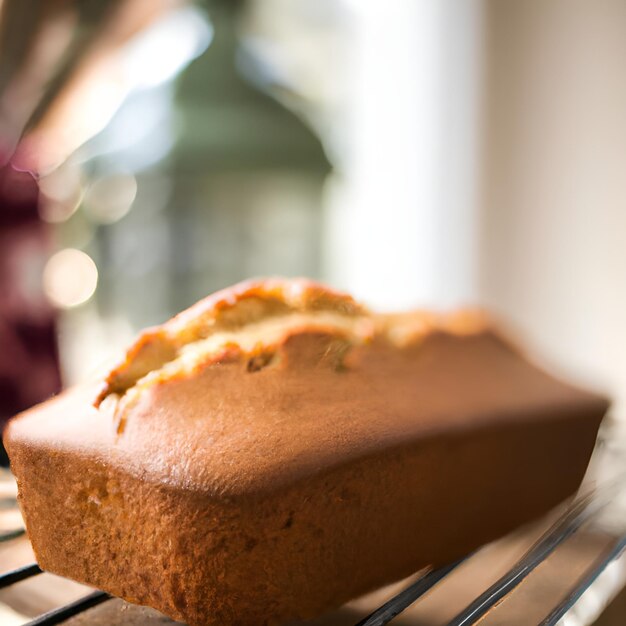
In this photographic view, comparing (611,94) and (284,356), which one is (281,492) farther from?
(611,94)

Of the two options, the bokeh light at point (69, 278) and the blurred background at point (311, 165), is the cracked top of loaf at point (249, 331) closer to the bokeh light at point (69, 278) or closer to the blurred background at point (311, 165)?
the blurred background at point (311, 165)

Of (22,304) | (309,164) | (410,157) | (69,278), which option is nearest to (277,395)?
(22,304)

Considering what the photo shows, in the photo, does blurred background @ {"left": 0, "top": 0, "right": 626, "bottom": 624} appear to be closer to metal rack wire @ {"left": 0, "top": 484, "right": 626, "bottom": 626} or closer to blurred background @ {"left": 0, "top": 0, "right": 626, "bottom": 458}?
blurred background @ {"left": 0, "top": 0, "right": 626, "bottom": 458}

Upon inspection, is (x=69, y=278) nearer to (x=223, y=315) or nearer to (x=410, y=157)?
(x=223, y=315)

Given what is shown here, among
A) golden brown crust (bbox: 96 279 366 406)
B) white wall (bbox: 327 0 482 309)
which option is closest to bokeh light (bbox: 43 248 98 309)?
golden brown crust (bbox: 96 279 366 406)

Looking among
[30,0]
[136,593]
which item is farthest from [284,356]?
[30,0]

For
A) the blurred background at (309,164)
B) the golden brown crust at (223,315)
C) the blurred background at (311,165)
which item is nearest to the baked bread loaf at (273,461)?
the golden brown crust at (223,315)
